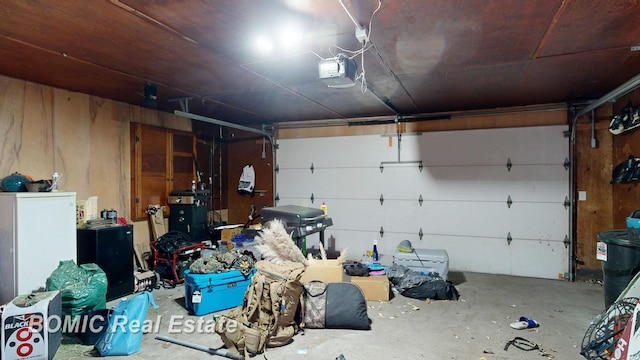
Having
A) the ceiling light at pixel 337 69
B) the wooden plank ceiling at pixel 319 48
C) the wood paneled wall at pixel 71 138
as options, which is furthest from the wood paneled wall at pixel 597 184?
the wood paneled wall at pixel 71 138

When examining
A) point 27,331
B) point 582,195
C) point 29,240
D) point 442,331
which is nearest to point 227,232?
point 29,240

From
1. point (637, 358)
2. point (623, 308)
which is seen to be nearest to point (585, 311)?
point (623, 308)

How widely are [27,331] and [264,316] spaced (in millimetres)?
1762

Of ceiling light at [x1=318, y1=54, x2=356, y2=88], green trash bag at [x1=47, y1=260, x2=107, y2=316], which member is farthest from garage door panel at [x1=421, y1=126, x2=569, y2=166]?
green trash bag at [x1=47, y1=260, x2=107, y2=316]

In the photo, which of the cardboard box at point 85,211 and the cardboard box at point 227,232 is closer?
the cardboard box at point 85,211

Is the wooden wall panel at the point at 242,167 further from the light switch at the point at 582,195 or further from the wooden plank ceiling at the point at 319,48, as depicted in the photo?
the light switch at the point at 582,195

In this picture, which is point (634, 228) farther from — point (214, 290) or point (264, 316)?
point (214, 290)

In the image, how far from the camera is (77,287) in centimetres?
316

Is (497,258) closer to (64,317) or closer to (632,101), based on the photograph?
(632,101)

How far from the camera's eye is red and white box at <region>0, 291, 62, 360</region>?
2.49 metres

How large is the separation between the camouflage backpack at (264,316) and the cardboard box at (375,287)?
1.16 m

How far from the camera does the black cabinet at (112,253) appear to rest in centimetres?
386

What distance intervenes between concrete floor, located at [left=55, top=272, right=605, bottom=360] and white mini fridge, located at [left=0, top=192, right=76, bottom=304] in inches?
30.7

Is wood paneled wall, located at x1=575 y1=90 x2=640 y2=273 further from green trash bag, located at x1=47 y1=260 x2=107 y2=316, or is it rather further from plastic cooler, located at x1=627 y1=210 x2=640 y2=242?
green trash bag, located at x1=47 y1=260 x2=107 y2=316
